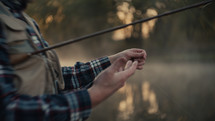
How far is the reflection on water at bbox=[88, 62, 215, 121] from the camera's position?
1.61 m

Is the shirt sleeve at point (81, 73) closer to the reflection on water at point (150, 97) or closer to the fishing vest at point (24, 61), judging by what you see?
the fishing vest at point (24, 61)

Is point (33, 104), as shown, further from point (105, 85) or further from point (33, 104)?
point (105, 85)

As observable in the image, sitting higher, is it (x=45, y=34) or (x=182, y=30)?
(x=45, y=34)

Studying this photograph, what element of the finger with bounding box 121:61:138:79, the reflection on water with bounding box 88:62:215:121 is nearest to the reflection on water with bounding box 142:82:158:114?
the reflection on water with bounding box 88:62:215:121

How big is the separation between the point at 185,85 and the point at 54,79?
2.52 m

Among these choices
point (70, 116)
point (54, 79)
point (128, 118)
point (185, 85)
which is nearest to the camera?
point (70, 116)

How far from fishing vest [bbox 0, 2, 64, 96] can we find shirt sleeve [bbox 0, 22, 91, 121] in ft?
0.06

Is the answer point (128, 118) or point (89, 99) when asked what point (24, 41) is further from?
point (128, 118)

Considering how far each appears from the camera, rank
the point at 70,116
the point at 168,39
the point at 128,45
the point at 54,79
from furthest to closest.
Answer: the point at 168,39 → the point at 128,45 → the point at 54,79 → the point at 70,116

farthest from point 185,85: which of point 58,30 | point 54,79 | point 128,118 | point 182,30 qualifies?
point 54,79

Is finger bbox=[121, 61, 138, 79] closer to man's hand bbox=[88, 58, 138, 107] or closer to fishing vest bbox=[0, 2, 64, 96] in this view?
man's hand bbox=[88, 58, 138, 107]

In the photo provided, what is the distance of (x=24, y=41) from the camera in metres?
0.43

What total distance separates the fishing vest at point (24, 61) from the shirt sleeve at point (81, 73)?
0.44ft

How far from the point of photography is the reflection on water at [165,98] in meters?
1.61
